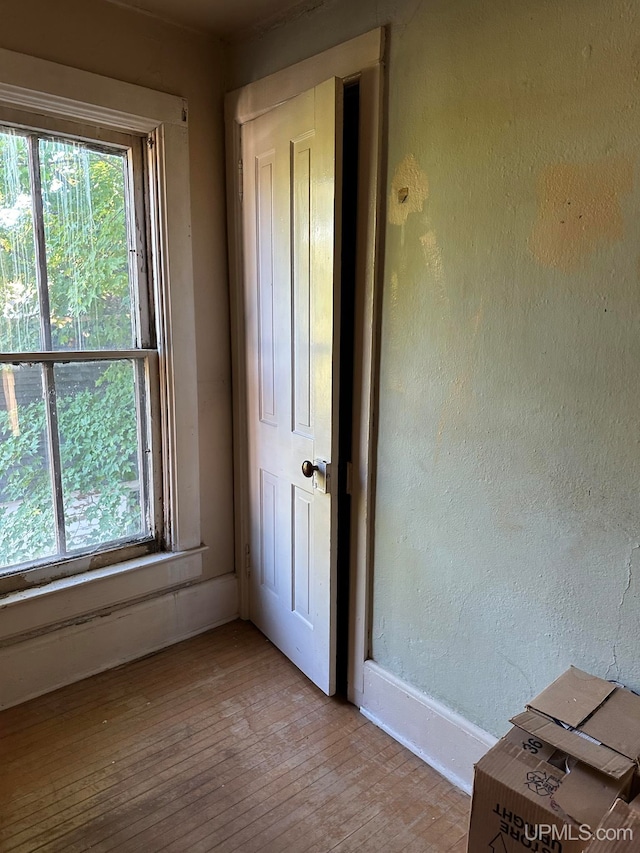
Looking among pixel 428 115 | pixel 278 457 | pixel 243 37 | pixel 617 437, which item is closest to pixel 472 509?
pixel 617 437

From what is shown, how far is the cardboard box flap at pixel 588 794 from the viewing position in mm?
1027

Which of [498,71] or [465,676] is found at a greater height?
[498,71]

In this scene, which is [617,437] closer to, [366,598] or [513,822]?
[513,822]

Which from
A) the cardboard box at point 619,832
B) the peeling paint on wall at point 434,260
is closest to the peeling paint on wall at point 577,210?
the peeling paint on wall at point 434,260

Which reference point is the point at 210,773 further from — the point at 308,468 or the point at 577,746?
the point at 577,746

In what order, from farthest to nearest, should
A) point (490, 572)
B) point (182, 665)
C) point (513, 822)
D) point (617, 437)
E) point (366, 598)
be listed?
1. point (182, 665)
2. point (366, 598)
3. point (490, 572)
4. point (617, 437)
5. point (513, 822)

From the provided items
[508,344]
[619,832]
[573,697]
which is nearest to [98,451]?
[508,344]

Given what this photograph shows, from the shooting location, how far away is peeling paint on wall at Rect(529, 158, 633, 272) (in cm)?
126

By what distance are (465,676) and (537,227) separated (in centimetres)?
129

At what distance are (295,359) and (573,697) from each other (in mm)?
1370

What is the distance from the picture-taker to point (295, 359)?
2115 millimetres

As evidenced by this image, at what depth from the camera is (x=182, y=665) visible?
7.73 feet

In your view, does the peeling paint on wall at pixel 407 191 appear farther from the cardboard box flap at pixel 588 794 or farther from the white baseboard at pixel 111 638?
the white baseboard at pixel 111 638

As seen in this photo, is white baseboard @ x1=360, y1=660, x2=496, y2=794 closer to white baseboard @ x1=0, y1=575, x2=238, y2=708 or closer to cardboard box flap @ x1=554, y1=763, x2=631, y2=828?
cardboard box flap @ x1=554, y1=763, x2=631, y2=828
